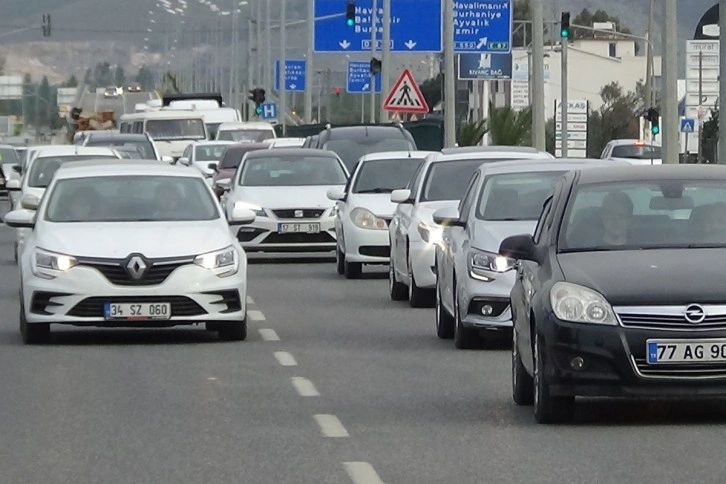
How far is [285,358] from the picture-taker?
16.6 meters

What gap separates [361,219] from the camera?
87.7 feet

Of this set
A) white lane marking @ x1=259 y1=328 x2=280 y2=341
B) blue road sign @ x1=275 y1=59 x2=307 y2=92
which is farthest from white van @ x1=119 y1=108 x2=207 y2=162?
white lane marking @ x1=259 y1=328 x2=280 y2=341

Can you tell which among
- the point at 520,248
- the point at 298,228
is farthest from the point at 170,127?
the point at 520,248

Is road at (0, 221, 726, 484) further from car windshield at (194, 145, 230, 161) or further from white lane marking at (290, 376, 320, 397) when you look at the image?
car windshield at (194, 145, 230, 161)

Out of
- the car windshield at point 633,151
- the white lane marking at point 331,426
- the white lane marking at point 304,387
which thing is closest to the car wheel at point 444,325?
the white lane marking at point 304,387

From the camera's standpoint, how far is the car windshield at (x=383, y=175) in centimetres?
2766

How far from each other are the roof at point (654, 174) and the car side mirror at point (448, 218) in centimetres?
474

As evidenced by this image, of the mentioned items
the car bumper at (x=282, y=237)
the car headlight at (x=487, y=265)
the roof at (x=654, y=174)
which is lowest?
the car bumper at (x=282, y=237)

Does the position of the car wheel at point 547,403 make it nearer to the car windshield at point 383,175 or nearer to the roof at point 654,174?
the roof at point 654,174

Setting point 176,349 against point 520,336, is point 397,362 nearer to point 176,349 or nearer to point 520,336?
point 176,349

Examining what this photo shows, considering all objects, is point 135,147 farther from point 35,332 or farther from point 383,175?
point 35,332

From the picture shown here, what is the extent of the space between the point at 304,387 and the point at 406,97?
111 ft

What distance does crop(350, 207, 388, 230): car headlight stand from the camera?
2664 centimetres

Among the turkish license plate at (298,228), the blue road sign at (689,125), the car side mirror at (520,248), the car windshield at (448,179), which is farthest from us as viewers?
the blue road sign at (689,125)
